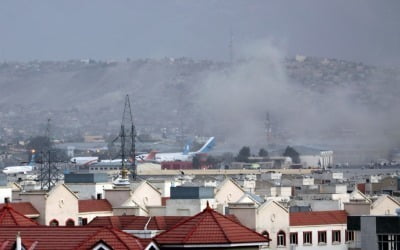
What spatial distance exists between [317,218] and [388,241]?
15208 mm

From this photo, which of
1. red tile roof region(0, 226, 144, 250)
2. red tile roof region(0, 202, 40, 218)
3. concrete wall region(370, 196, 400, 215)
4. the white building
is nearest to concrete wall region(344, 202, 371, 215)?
concrete wall region(370, 196, 400, 215)

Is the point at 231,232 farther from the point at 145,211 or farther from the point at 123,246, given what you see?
the point at 145,211

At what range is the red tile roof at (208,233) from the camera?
24.5m

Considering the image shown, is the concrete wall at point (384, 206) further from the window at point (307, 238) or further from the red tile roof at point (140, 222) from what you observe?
the red tile roof at point (140, 222)

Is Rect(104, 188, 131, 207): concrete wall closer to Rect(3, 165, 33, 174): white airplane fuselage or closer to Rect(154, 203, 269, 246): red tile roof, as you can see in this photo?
Rect(154, 203, 269, 246): red tile roof

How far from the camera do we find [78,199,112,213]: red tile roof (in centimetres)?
4034

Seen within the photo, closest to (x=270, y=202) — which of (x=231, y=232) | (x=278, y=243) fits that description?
(x=278, y=243)

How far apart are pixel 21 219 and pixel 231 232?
11.8 ft

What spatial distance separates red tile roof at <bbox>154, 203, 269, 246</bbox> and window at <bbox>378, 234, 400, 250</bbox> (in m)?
1.94

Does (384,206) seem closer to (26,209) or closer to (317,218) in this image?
(317,218)

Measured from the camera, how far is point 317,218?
41.7 meters

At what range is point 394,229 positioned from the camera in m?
26.4

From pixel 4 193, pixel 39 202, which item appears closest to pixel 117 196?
pixel 4 193

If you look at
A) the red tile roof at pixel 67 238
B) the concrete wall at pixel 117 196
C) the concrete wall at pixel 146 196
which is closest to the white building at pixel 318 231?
the concrete wall at pixel 117 196
